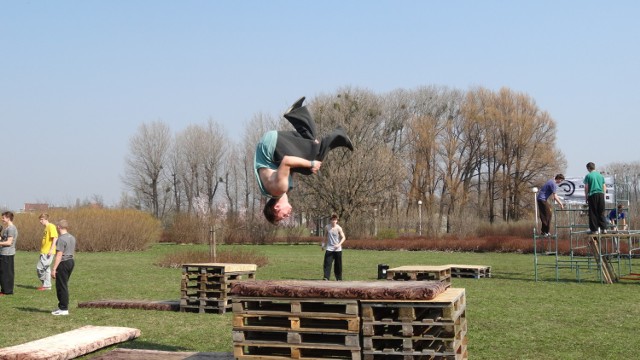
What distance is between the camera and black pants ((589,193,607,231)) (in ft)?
63.2

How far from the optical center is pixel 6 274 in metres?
17.1

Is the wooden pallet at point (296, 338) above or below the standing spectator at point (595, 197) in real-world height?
below

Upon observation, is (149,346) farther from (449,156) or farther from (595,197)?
(449,156)

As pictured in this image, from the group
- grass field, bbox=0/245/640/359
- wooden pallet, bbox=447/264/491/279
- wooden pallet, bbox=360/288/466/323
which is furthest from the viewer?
wooden pallet, bbox=447/264/491/279

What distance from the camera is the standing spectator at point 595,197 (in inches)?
746

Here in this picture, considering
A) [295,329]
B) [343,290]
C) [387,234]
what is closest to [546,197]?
[343,290]

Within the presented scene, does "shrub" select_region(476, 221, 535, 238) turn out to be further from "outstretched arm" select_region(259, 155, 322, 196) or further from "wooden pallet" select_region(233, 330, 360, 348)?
"outstretched arm" select_region(259, 155, 322, 196)

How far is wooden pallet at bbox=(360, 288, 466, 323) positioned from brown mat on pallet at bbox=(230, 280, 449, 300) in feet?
0.23

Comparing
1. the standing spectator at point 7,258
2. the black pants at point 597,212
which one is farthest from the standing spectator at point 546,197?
the standing spectator at point 7,258

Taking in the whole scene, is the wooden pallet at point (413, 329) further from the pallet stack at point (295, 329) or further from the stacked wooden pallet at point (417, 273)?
the stacked wooden pallet at point (417, 273)

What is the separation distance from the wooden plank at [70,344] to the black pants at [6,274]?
7.30 metres

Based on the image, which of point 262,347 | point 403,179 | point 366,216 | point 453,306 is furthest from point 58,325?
point 403,179

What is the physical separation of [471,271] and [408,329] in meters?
16.7

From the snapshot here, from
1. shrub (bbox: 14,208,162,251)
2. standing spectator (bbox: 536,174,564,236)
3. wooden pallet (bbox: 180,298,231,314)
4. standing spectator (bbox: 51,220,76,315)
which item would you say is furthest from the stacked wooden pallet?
shrub (bbox: 14,208,162,251)
